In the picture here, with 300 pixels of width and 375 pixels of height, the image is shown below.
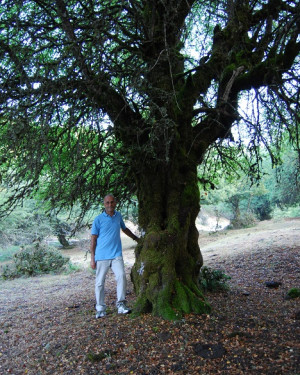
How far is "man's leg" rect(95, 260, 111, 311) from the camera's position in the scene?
5281 millimetres

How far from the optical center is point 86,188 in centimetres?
618

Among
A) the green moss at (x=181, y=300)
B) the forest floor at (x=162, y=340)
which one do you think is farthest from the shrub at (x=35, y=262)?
the green moss at (x=181, y=300)

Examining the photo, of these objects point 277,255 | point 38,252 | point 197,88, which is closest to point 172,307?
point 197,88

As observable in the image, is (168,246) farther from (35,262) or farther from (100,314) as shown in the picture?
(35,262)

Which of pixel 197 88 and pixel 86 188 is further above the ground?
pixel 197 88

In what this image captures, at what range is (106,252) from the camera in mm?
5402

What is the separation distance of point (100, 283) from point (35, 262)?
9904 millimetres

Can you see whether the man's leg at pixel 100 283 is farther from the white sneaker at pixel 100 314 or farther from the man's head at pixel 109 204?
the man's head at pixel 109 204

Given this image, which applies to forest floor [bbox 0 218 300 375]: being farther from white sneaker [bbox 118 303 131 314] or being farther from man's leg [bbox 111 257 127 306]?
man's leg [bbox 111 257 127 306]

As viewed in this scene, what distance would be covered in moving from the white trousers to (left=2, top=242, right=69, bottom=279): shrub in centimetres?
972

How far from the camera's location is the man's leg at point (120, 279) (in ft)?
17.0

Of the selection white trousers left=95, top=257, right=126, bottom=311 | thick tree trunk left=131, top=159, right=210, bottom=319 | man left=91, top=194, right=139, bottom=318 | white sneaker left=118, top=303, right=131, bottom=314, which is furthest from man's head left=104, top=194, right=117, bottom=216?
white sneaker left=118, top=303, right=131, bottom=314

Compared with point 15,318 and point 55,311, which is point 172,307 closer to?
point 55,311

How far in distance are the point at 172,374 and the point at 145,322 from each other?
1220 mm
